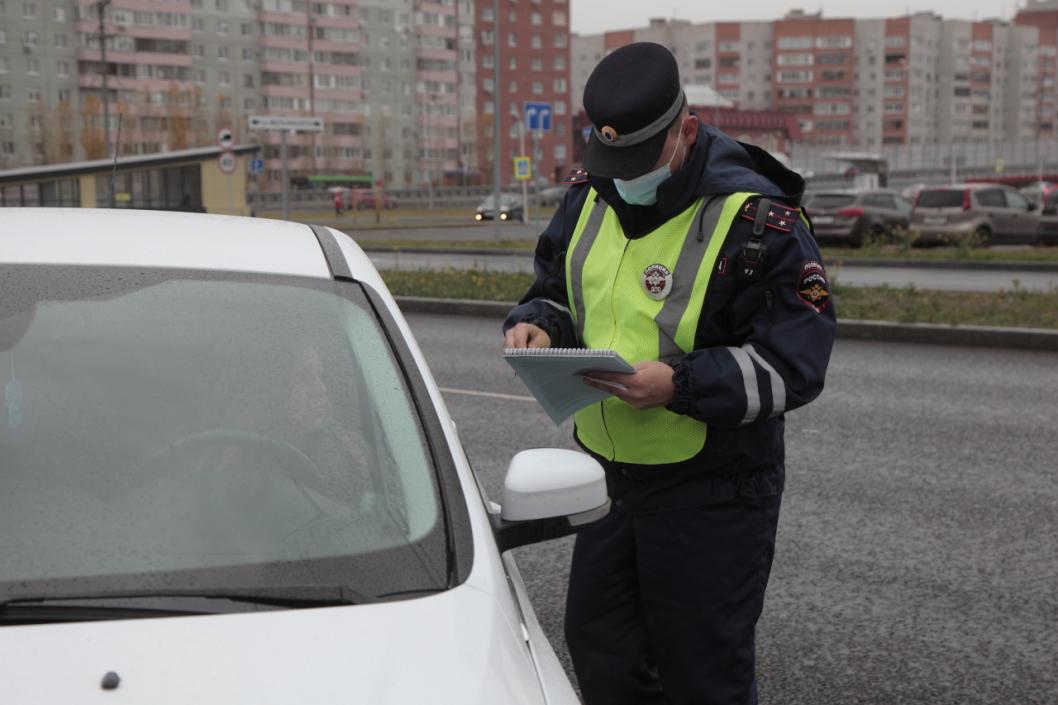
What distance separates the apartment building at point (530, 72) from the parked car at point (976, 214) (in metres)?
101

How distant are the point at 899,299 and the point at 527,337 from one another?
39.6 ft

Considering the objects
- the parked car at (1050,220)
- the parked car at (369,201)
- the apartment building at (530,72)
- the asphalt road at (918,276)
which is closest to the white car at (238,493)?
the asphalt road at (918,276)

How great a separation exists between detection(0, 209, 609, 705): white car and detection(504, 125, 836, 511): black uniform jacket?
0.34 m

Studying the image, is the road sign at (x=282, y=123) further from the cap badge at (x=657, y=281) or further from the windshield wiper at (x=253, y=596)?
the windshield wiper at (x=253, y=596)

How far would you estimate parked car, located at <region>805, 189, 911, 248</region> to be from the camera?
28203 mm

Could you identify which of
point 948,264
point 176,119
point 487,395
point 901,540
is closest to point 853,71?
point 176,119

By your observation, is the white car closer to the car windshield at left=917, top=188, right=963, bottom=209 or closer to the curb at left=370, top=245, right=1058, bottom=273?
the curb at left=370, top=245, right=1058, bottom=273

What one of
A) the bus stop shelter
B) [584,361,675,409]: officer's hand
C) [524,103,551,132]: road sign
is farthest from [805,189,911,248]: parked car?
[584,361,675,409]: officer's hand

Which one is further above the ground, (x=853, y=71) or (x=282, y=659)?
(x=853, y=71)

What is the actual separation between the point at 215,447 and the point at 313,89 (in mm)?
121497

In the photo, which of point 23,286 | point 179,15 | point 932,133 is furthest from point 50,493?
point 932,133

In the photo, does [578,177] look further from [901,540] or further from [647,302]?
[901,540]

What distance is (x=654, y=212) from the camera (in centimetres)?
272

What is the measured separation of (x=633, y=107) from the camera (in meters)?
2.58
